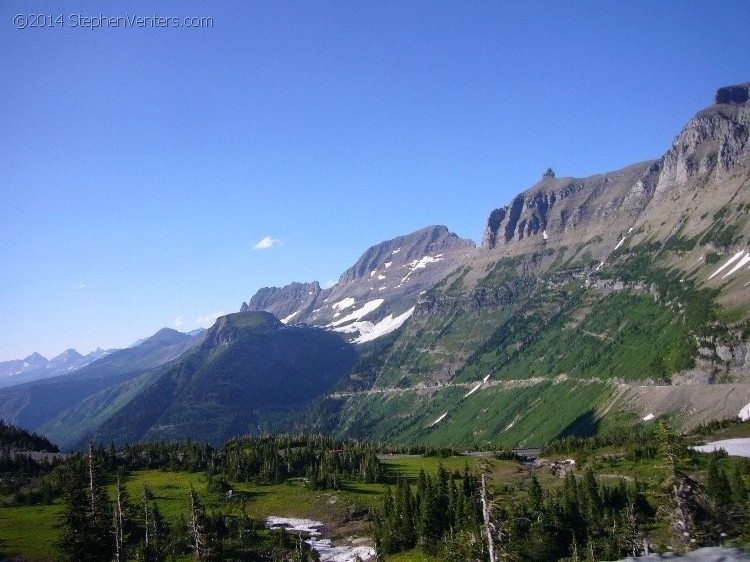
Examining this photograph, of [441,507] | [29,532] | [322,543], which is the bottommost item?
[322,543]

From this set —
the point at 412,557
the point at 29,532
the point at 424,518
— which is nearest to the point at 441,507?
the point at 424,518

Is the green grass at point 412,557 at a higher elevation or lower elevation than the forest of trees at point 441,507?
lower

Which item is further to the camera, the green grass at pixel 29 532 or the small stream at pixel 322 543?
the small stream at pixel 322 543

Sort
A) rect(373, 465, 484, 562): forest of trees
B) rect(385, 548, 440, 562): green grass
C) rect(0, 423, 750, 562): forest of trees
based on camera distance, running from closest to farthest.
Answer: rect(0, 423, 750, 562): forest of trees
rect(385, 548, 440, 562): green grass
rect(373, 465, 484, 562): forest of trees

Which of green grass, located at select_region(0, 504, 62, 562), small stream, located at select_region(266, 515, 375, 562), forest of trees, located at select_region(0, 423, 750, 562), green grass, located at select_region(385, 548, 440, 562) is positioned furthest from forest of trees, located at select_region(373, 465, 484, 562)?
green grass, located at select_region(0, 504, 62, 562)

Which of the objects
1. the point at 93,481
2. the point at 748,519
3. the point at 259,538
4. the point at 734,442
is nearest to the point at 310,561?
the point at 259,538

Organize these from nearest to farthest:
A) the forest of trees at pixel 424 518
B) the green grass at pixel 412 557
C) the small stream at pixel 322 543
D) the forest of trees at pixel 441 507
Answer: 1. the forest of trees at pixel 441 507
2. the green grass at pixel 412 557
3. the forest of trees at pixel 424 518
4. the small stream at pixel 322 543

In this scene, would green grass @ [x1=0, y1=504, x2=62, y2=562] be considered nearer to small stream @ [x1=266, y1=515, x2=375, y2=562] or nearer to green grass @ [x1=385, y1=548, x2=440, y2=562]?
small stream @ [x1=266, y1=515, x2=375, y2=562]

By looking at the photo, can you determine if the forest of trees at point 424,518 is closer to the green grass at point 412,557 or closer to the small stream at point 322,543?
the green grass at point 412,557

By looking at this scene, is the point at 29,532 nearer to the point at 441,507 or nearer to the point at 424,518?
the point at 424,518

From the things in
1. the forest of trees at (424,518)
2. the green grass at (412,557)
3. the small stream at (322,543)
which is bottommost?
the small stream at (322,543)

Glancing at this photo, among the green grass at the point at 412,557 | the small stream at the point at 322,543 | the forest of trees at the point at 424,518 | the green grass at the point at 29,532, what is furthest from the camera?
the small stream at the point at 322,543

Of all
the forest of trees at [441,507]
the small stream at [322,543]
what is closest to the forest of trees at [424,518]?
the forest of trees at [441,507]

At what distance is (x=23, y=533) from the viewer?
382 feet
